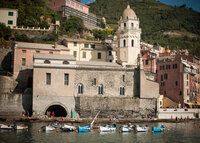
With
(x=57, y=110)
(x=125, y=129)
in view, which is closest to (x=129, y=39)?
(x=57, y=110)

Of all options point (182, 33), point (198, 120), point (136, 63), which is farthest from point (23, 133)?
point (182, 33)

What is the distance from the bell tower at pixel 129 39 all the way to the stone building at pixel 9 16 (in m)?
28.9

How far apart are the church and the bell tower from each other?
2398 millimetres

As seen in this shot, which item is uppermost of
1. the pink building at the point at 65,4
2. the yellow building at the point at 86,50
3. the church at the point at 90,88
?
the pink building at the point at 65,4

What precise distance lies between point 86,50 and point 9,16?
74.9 feet

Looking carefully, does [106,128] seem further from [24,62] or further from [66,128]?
[24,62]

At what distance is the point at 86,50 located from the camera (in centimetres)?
8000

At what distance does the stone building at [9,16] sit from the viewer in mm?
85062

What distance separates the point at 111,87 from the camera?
66688 millimetres

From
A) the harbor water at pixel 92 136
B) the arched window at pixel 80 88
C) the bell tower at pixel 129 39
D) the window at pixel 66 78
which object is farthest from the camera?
the bell tower at pixel 129 39

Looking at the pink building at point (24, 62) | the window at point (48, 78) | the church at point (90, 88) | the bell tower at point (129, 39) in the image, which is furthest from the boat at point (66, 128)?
the bell tower at point (129, 39)

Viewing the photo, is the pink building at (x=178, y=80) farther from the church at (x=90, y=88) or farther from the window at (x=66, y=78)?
the window at (x=66, y=78)

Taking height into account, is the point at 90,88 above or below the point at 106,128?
above

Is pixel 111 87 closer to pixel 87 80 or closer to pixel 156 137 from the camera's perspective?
pixel 87 80
